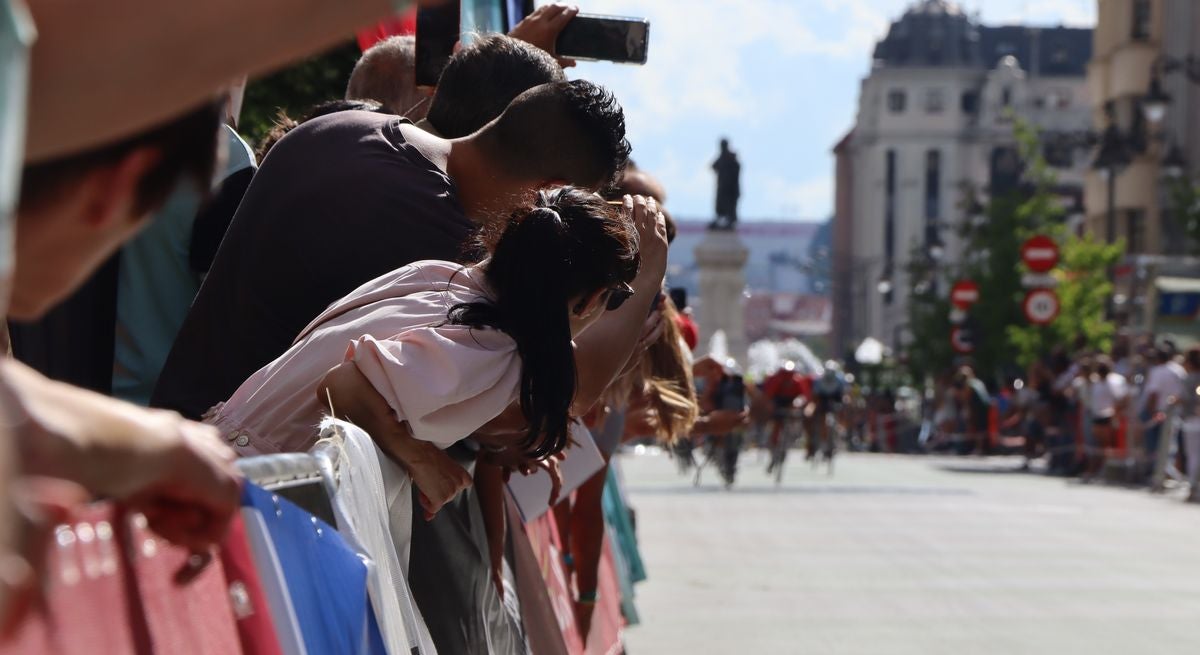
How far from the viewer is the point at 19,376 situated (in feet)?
5.12

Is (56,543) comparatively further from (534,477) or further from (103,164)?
(534,477)

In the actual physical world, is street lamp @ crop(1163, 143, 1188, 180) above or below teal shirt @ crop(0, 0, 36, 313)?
below

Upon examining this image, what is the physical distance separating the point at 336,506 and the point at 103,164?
1.46 metres

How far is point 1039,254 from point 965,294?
72.9ft

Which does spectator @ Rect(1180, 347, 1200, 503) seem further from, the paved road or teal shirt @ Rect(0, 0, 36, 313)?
teal shirt @ Rect(0, 0, 36, 313)

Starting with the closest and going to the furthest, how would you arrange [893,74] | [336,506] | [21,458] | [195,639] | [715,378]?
1. [21,458]
2. [195,639]
3. [336,506]
4. [715,378]
5. [893,74]

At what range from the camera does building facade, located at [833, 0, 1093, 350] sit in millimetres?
Result: 160000

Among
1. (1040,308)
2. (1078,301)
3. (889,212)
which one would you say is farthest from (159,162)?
(889,212)

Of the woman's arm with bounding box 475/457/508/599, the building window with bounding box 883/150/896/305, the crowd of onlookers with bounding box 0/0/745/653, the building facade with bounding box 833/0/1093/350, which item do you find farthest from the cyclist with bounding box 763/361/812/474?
the building window with bounding box 883/150/896/305

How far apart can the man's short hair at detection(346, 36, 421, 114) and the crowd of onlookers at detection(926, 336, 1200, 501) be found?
18.8 meters

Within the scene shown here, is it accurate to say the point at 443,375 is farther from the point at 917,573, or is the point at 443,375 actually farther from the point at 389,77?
the point at 917,573

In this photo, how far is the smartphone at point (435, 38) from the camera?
5789 mm

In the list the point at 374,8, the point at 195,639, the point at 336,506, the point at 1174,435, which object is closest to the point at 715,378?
the point at 336,506

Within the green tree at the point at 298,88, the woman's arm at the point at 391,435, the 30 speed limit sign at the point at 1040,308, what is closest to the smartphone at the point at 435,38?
the woman's arm at the point at 391,435
